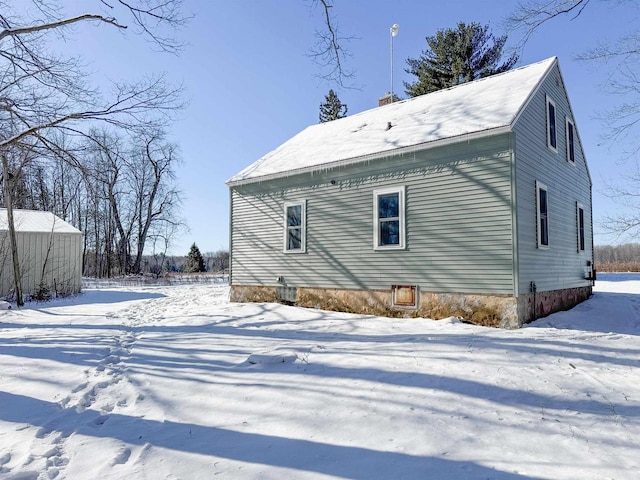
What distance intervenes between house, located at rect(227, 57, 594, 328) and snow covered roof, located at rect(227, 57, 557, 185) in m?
0.06

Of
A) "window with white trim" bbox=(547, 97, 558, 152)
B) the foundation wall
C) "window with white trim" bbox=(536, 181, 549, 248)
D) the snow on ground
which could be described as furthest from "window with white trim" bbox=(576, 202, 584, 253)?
the snow on ground

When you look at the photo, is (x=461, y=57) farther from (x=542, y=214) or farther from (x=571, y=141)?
(x=542, y=214)

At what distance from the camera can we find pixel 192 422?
371 centimetres

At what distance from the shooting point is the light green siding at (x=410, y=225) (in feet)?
27.2

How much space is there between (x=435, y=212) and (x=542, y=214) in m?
2.80

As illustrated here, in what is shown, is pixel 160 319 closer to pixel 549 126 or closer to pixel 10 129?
pixel 10 129

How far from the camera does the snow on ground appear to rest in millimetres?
2926

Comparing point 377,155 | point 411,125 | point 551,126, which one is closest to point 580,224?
point 551,126

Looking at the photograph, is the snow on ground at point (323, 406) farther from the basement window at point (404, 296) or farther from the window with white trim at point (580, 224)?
the window with white trim at point (580, 224)

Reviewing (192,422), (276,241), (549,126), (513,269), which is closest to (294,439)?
(192,422)

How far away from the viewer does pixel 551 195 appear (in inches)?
404

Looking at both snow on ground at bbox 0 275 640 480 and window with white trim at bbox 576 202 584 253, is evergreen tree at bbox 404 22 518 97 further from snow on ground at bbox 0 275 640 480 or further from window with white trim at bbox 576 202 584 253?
snow on ground at bbox 0 275 640 480

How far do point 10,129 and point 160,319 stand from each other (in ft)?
19.2

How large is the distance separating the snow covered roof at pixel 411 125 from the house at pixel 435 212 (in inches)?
2.2
